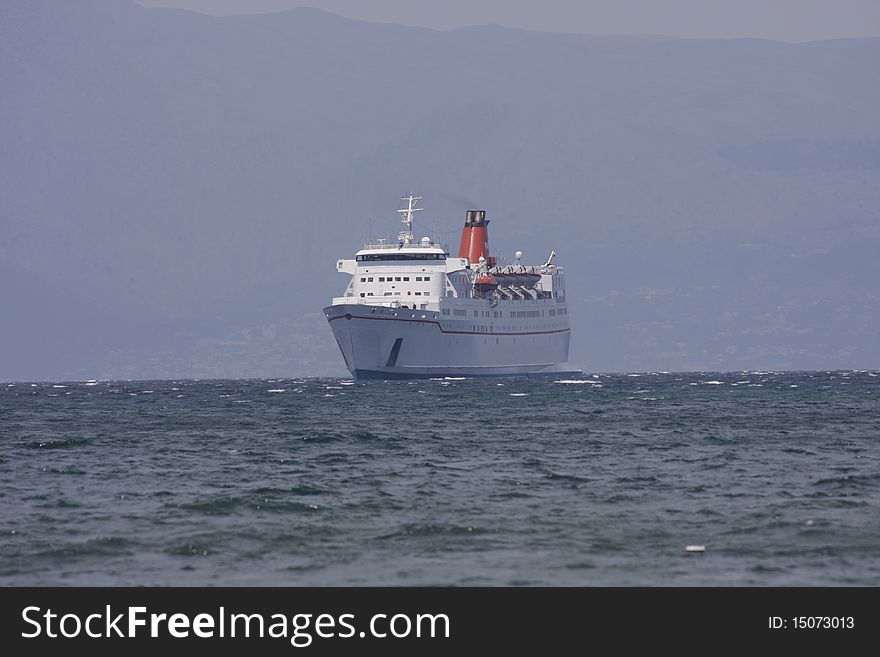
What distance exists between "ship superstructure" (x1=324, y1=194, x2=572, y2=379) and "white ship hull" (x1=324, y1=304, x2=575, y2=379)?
0.09 m

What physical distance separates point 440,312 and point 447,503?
10103 cm

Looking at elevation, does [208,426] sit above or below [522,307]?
below

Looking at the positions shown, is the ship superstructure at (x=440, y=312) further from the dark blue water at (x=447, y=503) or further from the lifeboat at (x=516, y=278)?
the dark blue water at (x=447, y=503)

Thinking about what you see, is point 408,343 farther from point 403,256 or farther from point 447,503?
point 447,503

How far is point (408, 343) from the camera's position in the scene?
12800 centimetres

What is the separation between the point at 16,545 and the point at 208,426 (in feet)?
118

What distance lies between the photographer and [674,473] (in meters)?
36.8

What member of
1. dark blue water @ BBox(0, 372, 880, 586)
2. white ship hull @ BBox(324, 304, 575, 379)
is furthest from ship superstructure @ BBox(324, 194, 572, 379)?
dark blue water @ BBox(0, 372, 880, 586)

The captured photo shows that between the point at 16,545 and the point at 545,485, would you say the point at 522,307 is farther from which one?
the point at 16,545

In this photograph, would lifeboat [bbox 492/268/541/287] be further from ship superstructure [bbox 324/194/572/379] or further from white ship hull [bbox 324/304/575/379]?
white ship hull [bbox 324/304/575/379]
